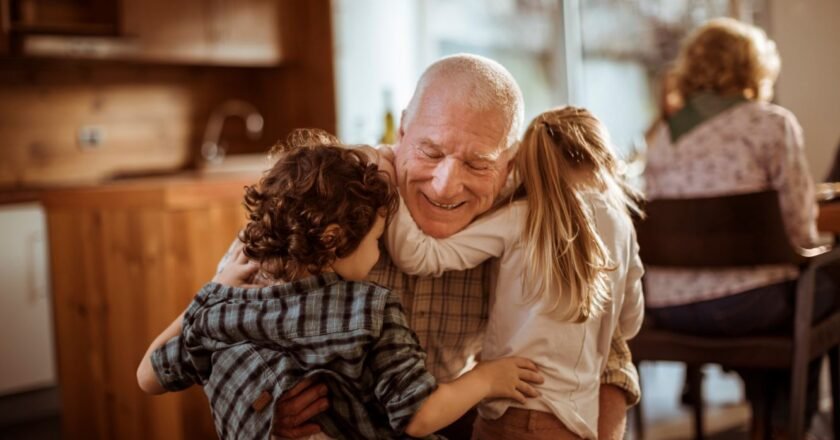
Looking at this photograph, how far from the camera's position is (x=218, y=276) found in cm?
150

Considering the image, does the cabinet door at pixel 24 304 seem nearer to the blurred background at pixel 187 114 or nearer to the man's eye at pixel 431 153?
the blurred background at pixel 187 114

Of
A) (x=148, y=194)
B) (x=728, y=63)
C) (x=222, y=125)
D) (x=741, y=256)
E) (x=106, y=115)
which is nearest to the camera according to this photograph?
(x=741, y=256)

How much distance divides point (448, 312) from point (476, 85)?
0.42 metres

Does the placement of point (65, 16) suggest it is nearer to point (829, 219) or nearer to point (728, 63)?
point (728, 63)

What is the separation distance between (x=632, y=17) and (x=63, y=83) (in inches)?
124

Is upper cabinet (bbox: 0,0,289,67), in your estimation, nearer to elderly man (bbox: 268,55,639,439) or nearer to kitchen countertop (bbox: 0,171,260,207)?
kitchen countertop (bbox: 0,171,260,207)

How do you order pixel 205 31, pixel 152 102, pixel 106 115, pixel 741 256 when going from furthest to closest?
pixel 152 102
pixel 205 31
pixel 106 115
pixel 741 256

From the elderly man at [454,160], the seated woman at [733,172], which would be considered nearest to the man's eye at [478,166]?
the elderly man at [454,160]

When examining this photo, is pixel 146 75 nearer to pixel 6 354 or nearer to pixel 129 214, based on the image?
pixel 6 354

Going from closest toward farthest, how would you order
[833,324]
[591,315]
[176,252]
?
[591,315]
[833,324]
[176,252]

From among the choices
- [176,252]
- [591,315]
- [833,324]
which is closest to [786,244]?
[833,324]

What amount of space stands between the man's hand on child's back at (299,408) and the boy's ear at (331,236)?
20 centimetres

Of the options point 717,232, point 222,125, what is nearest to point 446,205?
point 717,232

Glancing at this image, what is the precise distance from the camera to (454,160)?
1.49m
